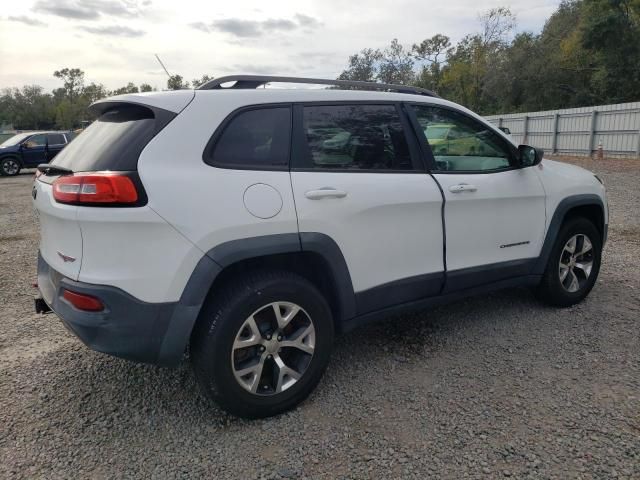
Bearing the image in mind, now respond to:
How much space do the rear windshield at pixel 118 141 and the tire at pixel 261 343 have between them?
821 mm

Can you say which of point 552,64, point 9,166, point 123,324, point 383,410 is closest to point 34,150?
point 9,166

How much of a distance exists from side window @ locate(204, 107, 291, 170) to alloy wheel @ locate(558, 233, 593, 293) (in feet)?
8.70

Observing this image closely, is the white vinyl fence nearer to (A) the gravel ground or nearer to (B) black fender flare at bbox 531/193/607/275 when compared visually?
(B) black fender flare at bbox 531/193/607/275

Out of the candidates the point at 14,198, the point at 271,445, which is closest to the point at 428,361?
the point at 271,445

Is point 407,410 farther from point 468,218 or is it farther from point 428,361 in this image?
point 468,218

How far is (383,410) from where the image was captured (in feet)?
9.39

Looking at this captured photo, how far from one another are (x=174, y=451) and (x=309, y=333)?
2.98 ft

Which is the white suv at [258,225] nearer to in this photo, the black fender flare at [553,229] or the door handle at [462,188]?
the door handle at [462,188]

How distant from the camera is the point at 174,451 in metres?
2.53

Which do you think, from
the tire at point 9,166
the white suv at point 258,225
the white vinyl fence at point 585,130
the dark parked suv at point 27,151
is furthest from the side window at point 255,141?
the white vinyl fence at point 585,130

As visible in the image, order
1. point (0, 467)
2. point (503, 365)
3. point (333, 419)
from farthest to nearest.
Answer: point (503, 365), point (333, 419), point (0, 467)

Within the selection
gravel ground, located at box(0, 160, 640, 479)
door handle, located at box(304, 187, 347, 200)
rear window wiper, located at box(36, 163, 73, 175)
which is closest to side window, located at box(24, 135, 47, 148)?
gravel ground, located at box(0, 160, 640, 479)

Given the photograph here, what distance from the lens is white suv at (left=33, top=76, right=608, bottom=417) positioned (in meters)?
2.39

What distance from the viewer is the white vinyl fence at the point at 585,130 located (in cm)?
1898
